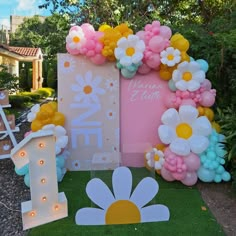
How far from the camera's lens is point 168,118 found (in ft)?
13.9

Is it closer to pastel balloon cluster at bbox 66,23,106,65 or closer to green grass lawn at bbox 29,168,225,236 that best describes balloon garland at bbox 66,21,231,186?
pastel balloon cluster at bbox 66,23,106,65

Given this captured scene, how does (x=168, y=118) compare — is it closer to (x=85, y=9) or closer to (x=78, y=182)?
(x=78, y=182)

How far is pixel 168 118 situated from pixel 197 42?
5.50ft

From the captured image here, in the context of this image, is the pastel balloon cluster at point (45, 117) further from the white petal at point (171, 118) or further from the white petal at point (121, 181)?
the white petal at point (121, 181)

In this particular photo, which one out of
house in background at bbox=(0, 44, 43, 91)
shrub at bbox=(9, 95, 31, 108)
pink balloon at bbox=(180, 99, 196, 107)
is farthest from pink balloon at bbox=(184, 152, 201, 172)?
house in background at bbox=(0, 44, 43, 91)

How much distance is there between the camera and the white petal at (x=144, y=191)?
9.95 ft

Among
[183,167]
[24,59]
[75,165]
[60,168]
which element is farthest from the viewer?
[24,59]

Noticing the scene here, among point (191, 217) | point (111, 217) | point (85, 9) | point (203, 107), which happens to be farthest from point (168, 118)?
point (85, 9)

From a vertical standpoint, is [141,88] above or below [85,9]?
below

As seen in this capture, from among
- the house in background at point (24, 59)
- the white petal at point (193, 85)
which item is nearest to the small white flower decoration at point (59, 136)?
the white petal at point (193, 85)

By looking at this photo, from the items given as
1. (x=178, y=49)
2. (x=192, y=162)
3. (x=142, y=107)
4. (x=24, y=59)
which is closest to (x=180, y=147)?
(x=192, y=162)

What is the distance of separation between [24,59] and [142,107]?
17.0 m

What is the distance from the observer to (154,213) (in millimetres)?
3127

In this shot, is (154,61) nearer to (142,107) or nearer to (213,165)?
(142,107)
